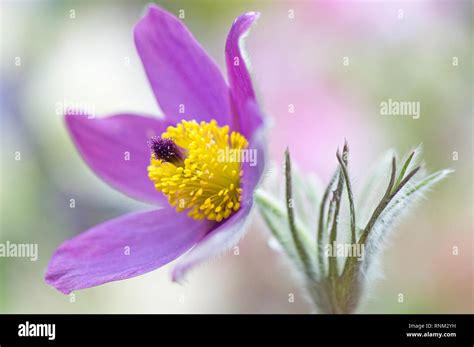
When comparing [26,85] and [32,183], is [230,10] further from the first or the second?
[32,183]

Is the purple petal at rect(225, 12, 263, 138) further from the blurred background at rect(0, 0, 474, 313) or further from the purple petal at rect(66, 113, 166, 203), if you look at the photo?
the blurred background at rect(0, 0, 474, 313)

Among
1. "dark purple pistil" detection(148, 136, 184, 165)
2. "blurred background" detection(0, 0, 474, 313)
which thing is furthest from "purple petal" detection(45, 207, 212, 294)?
"blurred background" detection(0, 0, 474, 313)

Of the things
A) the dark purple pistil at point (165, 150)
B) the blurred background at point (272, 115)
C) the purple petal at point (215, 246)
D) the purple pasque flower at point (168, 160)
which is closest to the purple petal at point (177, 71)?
the purple pasque flower at point (168, 160)

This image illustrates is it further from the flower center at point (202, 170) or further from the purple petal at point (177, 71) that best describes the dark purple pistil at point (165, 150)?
the purple petal at point (177, 71)

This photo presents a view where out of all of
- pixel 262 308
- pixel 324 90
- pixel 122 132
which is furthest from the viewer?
pixel 324 90

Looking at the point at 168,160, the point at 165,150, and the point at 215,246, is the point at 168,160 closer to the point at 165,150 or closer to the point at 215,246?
the point at 165,150

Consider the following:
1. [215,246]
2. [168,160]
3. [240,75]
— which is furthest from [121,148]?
[215,246]
